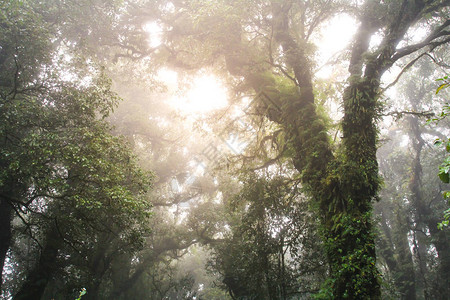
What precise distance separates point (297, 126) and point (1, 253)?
35.9 feet

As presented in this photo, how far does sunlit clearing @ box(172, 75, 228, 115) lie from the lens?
36.8 feet

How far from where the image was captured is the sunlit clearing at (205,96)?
1121 centimetres

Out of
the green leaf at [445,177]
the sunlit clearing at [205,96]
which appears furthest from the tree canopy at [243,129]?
the green leaf at [445,177]

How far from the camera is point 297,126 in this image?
796 cm

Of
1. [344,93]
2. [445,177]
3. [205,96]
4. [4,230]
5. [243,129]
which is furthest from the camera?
[205,96]

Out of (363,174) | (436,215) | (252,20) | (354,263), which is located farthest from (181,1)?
(436,215)

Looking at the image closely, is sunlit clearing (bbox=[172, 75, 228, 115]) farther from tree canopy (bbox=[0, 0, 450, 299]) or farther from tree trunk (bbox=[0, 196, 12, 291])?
tree trunk (bbox=[0, 196, 12, 291])

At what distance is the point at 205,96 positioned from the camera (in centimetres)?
1169

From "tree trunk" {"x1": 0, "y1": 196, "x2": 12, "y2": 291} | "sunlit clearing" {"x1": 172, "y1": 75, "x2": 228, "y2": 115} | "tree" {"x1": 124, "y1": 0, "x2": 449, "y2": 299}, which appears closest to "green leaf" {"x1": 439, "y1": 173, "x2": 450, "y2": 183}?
"tree" {"x1": 124, "y1": 0, "x2": 449, "y2": 299}

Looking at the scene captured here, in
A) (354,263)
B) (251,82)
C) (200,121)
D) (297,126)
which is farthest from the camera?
(200,121)

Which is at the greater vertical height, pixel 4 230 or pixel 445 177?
pixel 4 230

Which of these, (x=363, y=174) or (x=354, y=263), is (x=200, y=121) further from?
(x=354, y=263)

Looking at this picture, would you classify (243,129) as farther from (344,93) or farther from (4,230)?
(4,230)

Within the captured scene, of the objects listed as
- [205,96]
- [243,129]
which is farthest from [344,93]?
[205,96]
